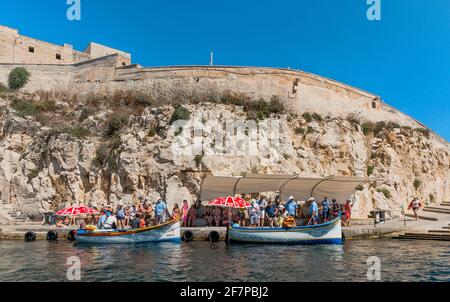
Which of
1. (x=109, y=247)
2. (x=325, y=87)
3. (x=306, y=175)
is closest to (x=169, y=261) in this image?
(x=109, y=247)

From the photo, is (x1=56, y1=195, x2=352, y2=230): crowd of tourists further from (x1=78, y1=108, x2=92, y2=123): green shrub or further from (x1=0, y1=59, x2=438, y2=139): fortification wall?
(x1=0, y1=59, x2=438, y2=139): fortification wall

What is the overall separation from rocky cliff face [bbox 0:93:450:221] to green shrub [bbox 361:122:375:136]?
0.07 metres

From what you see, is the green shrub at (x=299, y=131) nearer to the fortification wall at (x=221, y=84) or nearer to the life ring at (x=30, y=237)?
the fortification wall at (x=221, y=84)

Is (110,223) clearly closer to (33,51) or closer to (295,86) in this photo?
(295,86)

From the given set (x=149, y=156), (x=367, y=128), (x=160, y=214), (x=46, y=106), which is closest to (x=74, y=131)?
(x=46, y=106)

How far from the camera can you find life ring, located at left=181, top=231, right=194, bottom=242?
669 inches

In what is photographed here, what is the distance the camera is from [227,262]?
11.6m

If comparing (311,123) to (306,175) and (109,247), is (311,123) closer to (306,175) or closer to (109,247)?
(306,175)

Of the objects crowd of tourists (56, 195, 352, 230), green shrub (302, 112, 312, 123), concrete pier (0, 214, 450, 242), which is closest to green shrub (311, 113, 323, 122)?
green shrub (302, 112, 312, 123)

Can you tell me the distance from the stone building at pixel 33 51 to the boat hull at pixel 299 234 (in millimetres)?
19142

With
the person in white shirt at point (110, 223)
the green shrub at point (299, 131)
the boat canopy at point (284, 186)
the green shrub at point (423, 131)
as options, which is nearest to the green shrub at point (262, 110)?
the green shrub at point (299, 131)

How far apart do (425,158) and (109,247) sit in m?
23.1

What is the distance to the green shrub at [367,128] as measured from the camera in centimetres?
2667

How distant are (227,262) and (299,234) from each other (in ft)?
15.2
